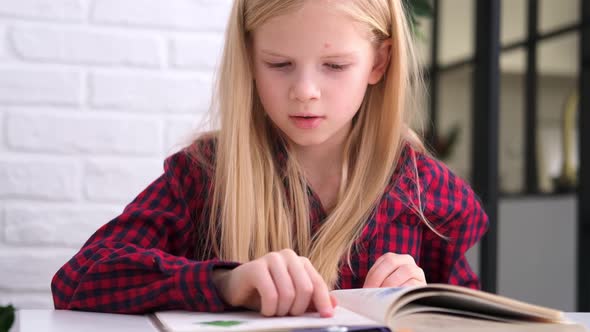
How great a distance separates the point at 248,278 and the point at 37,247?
0.97 m

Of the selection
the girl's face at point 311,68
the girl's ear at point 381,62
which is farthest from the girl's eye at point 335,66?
the girl's ear at point 381,62

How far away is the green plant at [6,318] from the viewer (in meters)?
0.61

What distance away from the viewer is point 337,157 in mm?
1262

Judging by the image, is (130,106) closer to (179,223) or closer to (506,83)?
(179,223)

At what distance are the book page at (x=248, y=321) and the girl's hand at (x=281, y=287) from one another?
1 cm

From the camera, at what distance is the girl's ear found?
1211mm

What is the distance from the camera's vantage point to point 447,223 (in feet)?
4.09

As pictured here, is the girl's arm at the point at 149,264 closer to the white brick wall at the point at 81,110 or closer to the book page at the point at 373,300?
the book page at the point at 373,300

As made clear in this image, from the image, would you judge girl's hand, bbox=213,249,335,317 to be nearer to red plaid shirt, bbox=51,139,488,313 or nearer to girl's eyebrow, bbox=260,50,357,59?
red plaid shirt, bbox=51,139,488,313

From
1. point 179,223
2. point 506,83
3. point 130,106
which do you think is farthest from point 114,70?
point 506,83

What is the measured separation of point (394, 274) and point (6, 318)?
47 centimetres

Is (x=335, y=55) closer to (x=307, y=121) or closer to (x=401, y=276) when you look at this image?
(x=307, y=121)

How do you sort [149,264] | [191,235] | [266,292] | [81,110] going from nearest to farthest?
[266,292]
[149,264]
[191,235]
[81,110]

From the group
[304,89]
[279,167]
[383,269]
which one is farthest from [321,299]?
[279,167]
